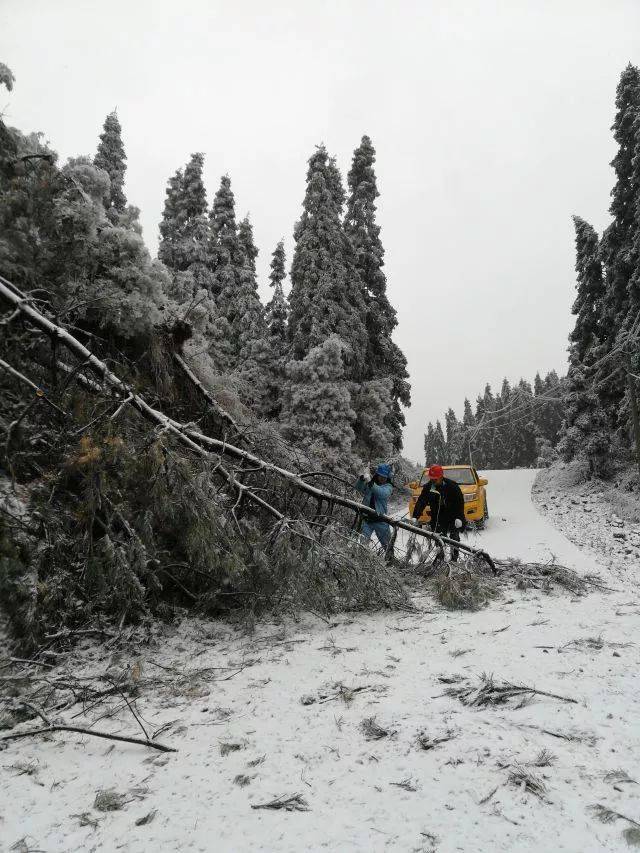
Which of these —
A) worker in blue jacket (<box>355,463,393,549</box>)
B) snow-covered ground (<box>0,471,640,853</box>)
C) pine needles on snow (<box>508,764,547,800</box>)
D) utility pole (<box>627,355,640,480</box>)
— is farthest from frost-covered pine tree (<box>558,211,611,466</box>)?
pine needles on snow (<box>508,764,547,800</box>)

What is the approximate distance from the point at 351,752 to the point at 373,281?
2346cm

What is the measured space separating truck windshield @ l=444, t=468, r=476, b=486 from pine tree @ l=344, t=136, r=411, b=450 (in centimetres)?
794

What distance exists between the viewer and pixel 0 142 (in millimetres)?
5074

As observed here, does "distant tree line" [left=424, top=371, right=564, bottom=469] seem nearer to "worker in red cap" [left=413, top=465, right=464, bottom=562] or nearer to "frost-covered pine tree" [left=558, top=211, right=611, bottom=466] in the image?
"frost-covered pine tree" [left=558, top=211, right=611, bottom=466]

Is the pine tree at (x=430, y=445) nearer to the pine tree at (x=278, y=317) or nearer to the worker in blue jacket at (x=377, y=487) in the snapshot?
the pine tree at (x=278, y=317)

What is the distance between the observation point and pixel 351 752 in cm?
254

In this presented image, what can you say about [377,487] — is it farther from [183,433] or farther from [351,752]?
[351,752]

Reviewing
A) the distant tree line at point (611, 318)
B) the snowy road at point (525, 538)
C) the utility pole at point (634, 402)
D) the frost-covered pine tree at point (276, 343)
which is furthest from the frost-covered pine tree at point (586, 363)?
the frost-covered pine tree at point (276, 343)

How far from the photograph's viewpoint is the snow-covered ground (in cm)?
195

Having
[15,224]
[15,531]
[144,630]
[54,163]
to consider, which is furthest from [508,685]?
[54,163]

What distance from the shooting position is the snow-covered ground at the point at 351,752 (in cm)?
195

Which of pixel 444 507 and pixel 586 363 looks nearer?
pixel 444 507

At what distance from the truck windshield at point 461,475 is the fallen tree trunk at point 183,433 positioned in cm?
841

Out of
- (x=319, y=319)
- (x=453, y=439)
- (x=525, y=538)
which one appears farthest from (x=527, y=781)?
(x=453, y=439)
